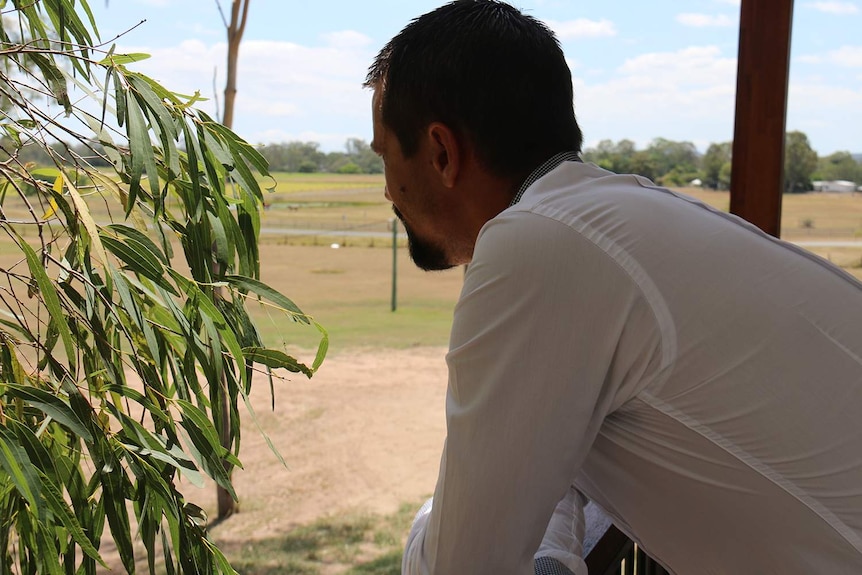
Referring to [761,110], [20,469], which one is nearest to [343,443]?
[761,110]

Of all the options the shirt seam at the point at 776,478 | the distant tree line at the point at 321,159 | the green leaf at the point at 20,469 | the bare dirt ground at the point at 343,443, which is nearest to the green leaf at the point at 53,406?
the green leaf at the point at 20,469

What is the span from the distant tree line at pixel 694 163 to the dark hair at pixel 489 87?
2.43 meters

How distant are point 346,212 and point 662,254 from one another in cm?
502

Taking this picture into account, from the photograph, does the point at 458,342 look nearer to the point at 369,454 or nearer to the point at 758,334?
the point at 758,334

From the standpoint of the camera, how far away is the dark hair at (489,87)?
2.31 feet

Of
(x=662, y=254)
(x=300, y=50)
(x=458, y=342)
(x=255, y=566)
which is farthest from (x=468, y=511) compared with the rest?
(x=300, y=50)

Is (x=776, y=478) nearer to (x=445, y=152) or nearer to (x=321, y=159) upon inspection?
(x=445, y=152)

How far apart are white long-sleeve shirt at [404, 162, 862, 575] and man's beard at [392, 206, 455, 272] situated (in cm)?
22

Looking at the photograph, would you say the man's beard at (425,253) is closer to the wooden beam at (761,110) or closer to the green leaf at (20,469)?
the green leaf at (20,469)

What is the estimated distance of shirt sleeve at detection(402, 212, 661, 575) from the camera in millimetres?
563

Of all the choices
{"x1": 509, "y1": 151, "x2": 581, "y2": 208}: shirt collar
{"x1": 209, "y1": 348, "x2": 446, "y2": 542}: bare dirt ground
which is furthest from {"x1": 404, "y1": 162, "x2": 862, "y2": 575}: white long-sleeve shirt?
{"x1": 209, "y1": 348, "x2": 446, "y2": 542}: bare dirt ground

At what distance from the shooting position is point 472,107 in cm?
70

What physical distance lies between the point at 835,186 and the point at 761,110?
58.6 inches

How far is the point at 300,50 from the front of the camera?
6172 mm
